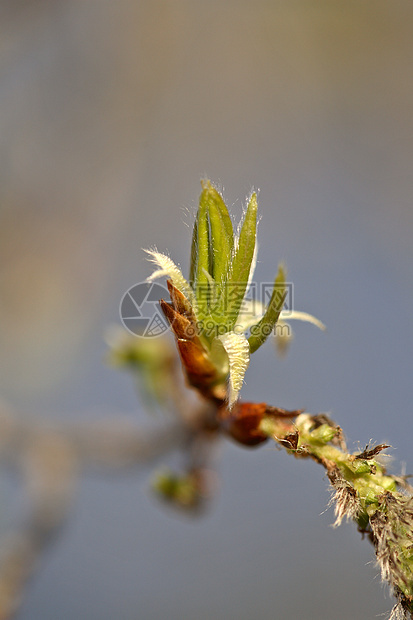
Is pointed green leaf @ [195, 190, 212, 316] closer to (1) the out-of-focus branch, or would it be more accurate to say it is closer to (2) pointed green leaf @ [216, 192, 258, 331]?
(2) pointed green leaf @ [216, 192, 258, 331]

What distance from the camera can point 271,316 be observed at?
78 centimetres

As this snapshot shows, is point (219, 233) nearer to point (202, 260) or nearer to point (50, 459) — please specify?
point (202, 260)

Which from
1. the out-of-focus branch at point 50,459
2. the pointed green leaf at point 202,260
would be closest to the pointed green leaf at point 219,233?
the pointed green leaf at point 202,260

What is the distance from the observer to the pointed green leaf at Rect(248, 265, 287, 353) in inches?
29.9

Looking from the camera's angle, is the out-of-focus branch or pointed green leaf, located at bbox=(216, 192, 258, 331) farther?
the out-of-focus branch

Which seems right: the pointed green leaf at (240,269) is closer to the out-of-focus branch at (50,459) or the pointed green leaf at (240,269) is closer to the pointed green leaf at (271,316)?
the pointed green leaf at (271,316)

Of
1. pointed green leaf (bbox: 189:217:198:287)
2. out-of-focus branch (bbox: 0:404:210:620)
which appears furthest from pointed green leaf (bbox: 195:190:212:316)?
out-of-focus branch (bbox: 0:404:210:620)

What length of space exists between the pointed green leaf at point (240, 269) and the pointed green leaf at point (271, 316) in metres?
0.05

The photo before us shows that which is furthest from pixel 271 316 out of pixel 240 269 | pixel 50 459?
pixel 50 459

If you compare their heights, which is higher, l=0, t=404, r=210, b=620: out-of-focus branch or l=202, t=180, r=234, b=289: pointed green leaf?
l=202, t=180, r=234, b=289: pointed green leaf

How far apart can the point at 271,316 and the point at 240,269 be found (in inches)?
3.9

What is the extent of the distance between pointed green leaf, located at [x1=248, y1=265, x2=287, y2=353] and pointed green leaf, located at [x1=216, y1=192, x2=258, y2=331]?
49 mm

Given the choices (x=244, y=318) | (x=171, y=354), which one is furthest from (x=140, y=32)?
(x=244, y=318)

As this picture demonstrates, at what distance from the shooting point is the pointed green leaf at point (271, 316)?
761mm
